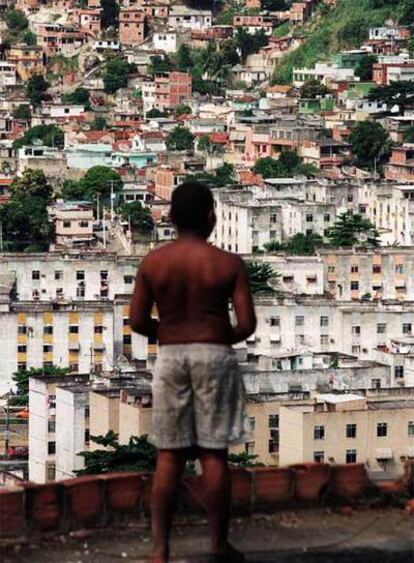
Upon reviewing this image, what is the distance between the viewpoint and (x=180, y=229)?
9648 millimetres

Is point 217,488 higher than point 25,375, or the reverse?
point 217,488

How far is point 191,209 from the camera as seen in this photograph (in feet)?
31.7

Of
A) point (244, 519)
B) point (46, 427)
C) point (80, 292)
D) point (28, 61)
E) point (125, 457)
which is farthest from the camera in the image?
point (28, 61)

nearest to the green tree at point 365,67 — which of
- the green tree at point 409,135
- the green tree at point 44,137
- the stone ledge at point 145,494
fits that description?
the green tree at point 409,135

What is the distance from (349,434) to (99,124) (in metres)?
49.8

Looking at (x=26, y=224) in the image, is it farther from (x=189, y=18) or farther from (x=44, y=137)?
(x=189, y=18)

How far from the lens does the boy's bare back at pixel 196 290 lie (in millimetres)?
9539

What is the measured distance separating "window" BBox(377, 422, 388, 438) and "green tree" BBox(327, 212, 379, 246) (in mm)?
23899

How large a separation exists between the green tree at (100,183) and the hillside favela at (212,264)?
71 millimetres

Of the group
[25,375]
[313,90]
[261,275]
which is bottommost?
[313,90]

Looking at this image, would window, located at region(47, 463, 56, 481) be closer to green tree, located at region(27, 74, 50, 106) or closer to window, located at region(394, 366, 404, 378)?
window, located at region(394, 366, 404, 378)

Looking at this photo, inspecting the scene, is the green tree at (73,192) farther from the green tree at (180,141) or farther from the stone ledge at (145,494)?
the stone ledge at (145,494)

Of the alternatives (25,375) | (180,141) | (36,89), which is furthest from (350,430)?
(36,89)

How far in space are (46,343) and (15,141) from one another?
32495 mm
